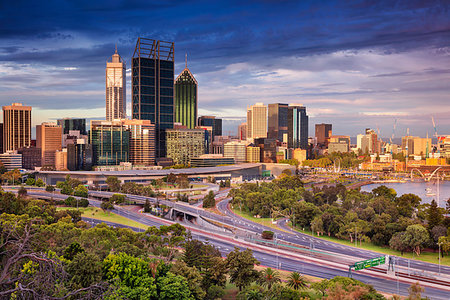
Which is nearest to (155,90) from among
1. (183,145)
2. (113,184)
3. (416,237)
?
(183,145)

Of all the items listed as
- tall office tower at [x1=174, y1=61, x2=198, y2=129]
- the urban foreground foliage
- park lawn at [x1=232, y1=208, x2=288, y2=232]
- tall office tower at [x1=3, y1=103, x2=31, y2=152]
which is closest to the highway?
park lawn at [x1=232, y1=208, x2=288, y2=232]

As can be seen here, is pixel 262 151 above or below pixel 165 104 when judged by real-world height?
below

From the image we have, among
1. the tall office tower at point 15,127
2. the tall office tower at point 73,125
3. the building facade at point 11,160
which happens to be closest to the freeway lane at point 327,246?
the building facade at point 11,160

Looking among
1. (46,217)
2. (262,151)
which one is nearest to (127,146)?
(262,151)

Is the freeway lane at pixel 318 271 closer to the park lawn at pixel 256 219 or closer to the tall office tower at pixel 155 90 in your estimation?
the park lawn at pixel 256 219

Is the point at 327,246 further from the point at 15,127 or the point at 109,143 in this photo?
the point at 15,127

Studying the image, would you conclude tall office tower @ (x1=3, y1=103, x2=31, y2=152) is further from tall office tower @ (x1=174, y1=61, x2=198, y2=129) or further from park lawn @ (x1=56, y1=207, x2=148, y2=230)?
park lawn @ (x1=56, y1=207, x2=148, y2=230)

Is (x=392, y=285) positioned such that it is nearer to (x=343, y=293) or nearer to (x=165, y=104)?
(x=343, y=293)
